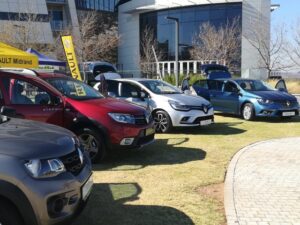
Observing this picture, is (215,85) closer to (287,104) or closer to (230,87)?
(230,87)

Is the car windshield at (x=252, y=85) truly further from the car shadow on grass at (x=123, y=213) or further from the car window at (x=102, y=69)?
the car shadow on grass at (x=123, y=213)

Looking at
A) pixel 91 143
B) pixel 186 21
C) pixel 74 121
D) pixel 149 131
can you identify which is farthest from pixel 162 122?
pixel 186 21

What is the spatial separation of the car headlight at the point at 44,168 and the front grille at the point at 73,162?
11 cm

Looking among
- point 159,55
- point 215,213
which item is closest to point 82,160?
point 215,213

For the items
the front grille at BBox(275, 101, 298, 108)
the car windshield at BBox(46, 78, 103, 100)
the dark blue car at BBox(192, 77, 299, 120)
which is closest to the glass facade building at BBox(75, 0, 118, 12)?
the dark blue car at BBox(192, 77, 299, 120)

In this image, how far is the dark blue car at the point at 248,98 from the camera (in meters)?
14.4

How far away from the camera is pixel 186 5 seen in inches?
1955

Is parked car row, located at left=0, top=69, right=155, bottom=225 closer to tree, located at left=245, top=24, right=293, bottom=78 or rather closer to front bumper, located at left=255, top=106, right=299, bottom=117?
front bumper, located at left=255, top=106, right=299, bottom=117

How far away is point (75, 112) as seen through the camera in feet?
25.4

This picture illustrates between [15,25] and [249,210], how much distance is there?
99.4 ft

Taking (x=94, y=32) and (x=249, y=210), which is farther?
(x=94, y=32)

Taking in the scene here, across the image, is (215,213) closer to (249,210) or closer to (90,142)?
(249,210)

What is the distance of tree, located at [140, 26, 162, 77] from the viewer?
48.6 metres

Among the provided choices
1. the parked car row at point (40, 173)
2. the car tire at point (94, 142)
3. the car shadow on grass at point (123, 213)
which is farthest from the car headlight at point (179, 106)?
the parked car row at point (40, 173)
